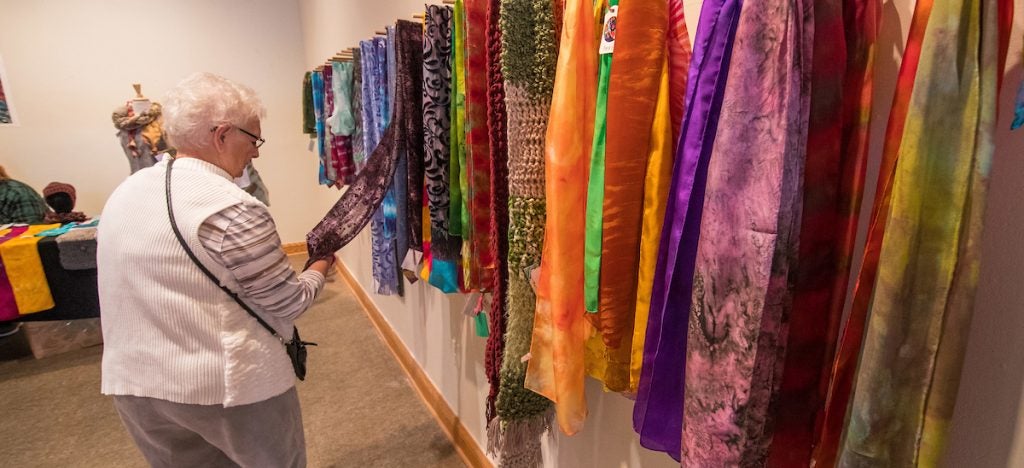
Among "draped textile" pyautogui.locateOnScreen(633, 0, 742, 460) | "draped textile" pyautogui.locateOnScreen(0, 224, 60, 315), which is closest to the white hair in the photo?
"draped textile" pyautogui.locateOnScreen(633, 0, 742, 460)

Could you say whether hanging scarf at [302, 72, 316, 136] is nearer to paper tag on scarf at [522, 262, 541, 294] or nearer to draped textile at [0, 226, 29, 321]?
draped textile at [0, 226, 29, 321]

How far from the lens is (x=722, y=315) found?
57 centimetres

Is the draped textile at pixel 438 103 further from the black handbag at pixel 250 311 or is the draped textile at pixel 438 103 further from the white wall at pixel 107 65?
the white wall at pixel 107 65

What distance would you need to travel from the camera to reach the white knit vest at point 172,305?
1059 mm

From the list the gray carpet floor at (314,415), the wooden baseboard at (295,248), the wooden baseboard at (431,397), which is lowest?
the gray carpet floor at (314,415)

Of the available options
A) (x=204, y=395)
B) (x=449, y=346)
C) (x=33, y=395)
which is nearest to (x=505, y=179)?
(x=204, y=395)

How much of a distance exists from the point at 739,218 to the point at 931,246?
0.17m

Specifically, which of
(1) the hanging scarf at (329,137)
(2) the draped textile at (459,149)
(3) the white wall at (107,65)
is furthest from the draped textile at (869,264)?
(3) the white wall at (107,65)

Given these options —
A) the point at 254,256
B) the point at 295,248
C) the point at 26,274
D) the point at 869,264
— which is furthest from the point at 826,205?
the point at 295,248

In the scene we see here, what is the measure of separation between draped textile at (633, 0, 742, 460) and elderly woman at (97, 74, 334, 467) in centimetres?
87

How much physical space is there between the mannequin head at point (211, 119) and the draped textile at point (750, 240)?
1111mm

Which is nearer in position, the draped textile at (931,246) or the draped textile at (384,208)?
the draped textile at (931,246)

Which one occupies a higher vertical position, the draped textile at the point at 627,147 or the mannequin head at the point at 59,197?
the draped textile at the point at 627,147

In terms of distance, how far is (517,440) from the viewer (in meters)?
1.07
